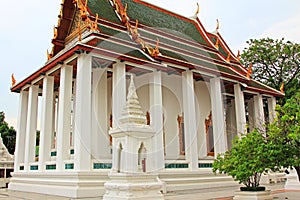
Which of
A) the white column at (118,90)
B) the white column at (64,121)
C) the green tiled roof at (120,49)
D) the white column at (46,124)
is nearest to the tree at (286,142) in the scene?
the white column at (118,90)

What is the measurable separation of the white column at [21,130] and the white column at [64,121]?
3.94 m

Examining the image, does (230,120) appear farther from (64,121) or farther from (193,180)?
(64,121)

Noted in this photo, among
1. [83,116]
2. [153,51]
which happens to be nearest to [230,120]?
[153,51]

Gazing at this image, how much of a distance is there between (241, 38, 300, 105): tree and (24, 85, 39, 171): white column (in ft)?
47.9

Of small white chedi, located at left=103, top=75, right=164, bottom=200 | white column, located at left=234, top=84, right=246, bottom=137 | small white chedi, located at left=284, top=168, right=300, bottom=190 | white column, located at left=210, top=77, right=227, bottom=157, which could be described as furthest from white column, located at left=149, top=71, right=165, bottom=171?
small white chedi, located at left=284, top=168, right=300, bottom=190

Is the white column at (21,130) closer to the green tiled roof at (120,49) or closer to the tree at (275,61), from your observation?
the green tiled roof at (120,49)

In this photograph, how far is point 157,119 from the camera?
1080 cm

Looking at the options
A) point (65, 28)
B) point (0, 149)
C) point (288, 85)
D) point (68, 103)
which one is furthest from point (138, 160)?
point (288, 85)

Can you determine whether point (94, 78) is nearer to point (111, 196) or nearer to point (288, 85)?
point (111, 196)

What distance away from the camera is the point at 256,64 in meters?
22.0

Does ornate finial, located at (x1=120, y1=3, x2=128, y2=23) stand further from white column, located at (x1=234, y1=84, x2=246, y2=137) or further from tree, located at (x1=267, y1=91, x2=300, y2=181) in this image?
tree, located at (x1=267, y1=91, x2=300, y2=181)

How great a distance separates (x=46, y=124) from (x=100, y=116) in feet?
6.01

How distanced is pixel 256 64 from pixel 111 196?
59.0 ft

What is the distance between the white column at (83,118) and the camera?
29.1 feet
